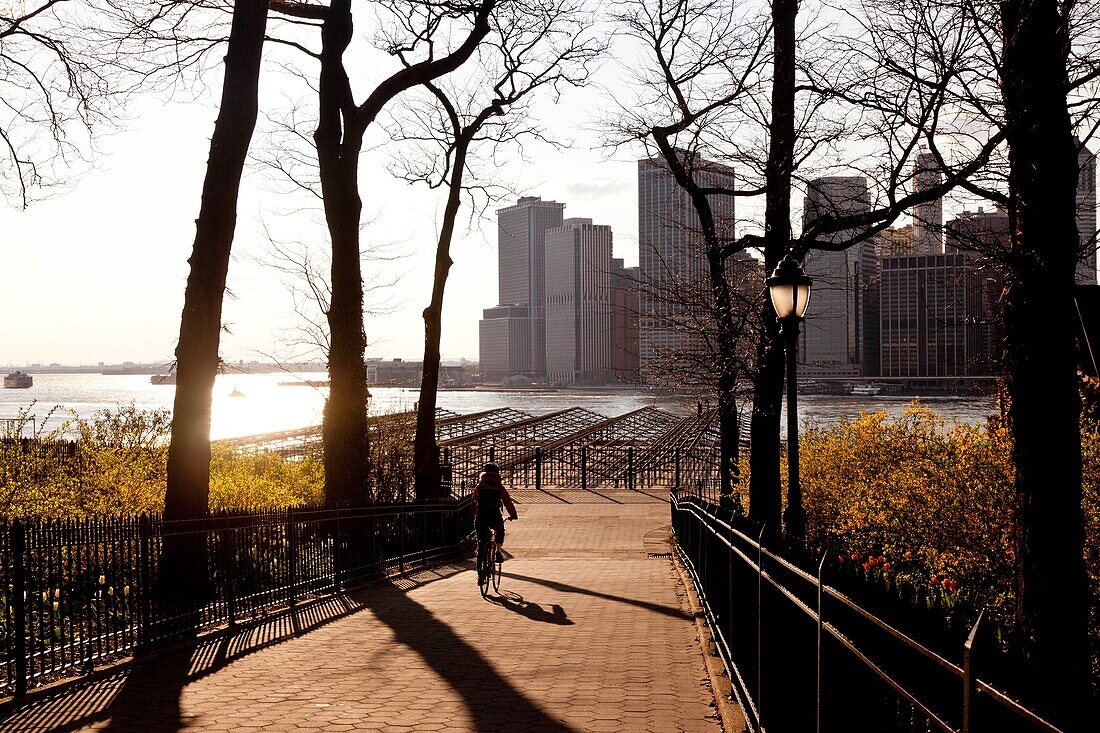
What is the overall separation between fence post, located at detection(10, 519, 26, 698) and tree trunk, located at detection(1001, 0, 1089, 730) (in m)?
6.95

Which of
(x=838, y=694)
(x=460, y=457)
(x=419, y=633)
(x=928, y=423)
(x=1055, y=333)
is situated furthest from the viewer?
(x=460, y=457)

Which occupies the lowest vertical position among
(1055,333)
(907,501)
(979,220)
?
(907,501)

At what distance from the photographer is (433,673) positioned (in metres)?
8.22

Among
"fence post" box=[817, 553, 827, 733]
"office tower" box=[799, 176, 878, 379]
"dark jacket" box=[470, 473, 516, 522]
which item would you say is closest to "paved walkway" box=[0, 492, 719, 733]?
"dark jacket" box=[470, 473, 516, 522]

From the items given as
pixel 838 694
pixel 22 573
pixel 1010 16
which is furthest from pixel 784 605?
pixel 22 573

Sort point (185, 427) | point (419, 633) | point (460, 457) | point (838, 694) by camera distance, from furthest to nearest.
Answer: point (460, 457), point (185, 427), point (419, 633), point (838, 694)

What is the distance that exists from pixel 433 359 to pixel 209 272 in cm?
1338

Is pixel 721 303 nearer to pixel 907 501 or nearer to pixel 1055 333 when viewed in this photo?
pixel 907 501

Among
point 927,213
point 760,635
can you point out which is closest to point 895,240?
point 927,213

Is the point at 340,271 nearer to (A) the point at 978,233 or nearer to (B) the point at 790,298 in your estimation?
(B) the point at 790,298

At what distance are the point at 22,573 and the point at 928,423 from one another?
12.9 meters

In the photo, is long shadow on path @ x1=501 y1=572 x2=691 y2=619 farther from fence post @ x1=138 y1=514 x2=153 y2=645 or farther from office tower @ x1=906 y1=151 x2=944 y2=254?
fence post @ x1=138 y1=514 x2=153 y2=645

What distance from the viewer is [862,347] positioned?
57.0m

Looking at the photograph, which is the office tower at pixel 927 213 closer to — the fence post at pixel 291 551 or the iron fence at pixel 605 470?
the fence post at pixel 291 551
